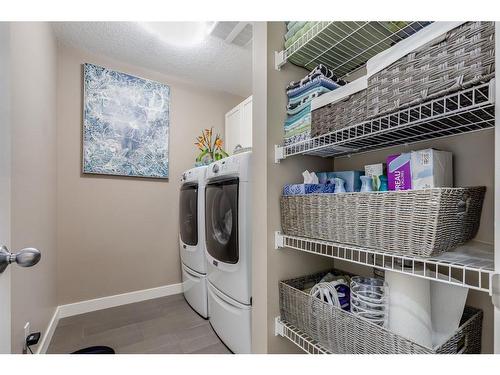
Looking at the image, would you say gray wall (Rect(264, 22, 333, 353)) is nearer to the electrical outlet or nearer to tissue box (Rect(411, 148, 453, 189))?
tissue box (Rect(411, 148, 453, 189))

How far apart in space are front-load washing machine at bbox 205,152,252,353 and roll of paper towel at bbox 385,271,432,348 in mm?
762

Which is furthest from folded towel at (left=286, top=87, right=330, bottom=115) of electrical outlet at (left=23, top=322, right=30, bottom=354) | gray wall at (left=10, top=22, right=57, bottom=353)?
electrical outlet at (left=23, top=322, right=30, bottom=354)

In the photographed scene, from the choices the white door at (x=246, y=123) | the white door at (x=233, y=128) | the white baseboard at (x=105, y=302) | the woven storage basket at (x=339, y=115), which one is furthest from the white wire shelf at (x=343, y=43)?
the white baseboard at (x=105, y=302)

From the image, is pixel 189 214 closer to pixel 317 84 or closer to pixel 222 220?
pixel 222 220

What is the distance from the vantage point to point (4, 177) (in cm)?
57

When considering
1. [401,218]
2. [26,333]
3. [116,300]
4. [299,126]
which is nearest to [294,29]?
[299,126]

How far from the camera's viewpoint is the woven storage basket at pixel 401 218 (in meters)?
0.59

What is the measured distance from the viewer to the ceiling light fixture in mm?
1772

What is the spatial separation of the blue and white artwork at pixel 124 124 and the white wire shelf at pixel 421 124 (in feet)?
5.72

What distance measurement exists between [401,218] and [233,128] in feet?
7.31

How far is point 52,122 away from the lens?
5.94 ft

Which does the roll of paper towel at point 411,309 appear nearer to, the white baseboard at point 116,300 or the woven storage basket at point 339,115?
the woven storage basket at point 339,115

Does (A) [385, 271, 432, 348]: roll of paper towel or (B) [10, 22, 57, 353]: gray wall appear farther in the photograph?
(B) [10, 22, 57, 353]: gray wall
